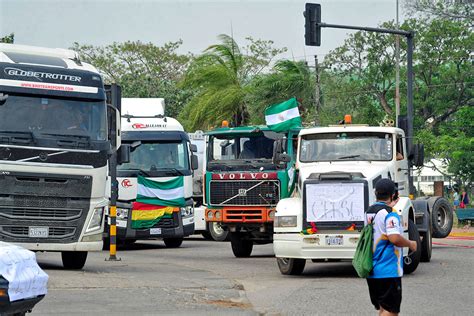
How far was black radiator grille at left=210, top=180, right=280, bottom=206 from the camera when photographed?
24.3 m

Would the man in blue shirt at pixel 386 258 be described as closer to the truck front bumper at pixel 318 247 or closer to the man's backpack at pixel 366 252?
the man's backpack at pixel 366 252

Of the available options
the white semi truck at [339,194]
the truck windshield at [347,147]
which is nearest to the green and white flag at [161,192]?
the white semi truck at [339,194]

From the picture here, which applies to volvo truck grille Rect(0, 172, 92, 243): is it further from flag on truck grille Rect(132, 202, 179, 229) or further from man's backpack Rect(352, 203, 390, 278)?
man's backpack Rect(352, 203, 390, 278)

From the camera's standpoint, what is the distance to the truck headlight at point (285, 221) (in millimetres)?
19312

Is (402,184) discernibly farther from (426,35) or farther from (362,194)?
(426,35)

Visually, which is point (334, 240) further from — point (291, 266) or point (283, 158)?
point (283, 158)

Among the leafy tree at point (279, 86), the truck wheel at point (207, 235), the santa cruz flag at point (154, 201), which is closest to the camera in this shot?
the santa cruz flag at point (154, 201)

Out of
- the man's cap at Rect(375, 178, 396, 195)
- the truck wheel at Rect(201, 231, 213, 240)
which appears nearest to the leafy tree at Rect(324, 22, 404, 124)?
the truck wheel at Rect(201, 231, 213, 240)

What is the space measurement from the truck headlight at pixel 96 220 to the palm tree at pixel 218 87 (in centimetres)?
2833

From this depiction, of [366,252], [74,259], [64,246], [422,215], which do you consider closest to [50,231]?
[64,246]

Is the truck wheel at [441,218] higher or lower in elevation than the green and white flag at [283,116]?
lower

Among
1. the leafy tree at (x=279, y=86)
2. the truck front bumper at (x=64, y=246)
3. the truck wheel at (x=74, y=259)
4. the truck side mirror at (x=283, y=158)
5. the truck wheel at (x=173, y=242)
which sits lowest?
the truck wheel at (x=173, y=242)

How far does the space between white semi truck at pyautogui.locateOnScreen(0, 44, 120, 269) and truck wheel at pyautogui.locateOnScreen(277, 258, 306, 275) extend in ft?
11.0

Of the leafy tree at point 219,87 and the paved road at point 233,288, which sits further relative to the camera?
the leafy tree at point 219,87
